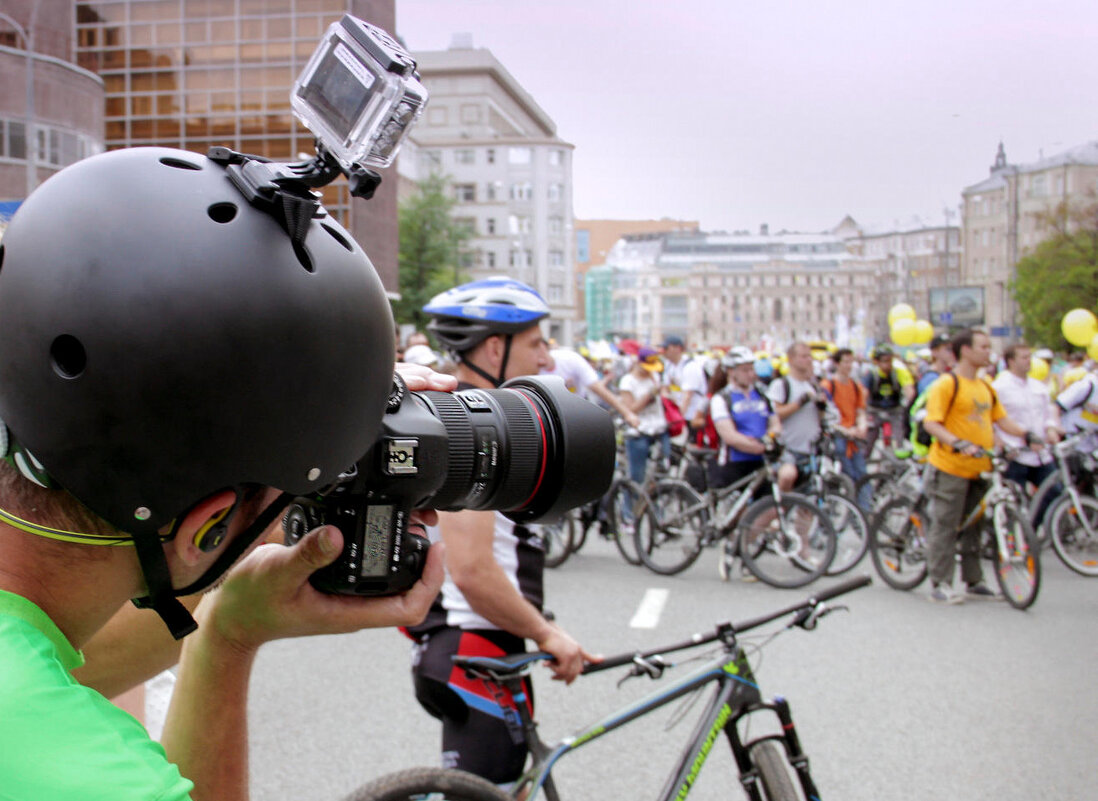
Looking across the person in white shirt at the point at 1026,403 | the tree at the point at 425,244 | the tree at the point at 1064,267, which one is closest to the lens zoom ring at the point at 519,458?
the person in white shirt at the point at 1026,403

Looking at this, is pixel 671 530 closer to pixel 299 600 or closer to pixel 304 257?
pixel 299 600

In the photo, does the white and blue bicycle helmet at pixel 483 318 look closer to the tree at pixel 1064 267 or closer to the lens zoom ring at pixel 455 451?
the lens zoom ring at pixel 455 451

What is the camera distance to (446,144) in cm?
8531

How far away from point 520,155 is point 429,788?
85843mm

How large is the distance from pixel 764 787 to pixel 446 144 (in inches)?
3378

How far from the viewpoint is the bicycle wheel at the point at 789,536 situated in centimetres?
824

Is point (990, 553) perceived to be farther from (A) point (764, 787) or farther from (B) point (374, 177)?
(B) point (374, 177)

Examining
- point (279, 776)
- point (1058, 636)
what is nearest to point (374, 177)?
point (279, 776)

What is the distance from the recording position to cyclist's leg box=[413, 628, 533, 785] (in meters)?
2.74

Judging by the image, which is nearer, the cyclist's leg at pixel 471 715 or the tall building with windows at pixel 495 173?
the cyclist's leg at pixel 471 715

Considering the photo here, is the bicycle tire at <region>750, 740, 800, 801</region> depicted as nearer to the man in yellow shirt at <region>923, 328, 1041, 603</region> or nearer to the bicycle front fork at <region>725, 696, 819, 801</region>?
the bicycle front fork at <region>725, 696, 819, 801</region>

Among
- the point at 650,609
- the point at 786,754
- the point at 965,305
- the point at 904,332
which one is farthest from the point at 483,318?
the point at 965,305

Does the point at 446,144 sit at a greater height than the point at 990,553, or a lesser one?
greater

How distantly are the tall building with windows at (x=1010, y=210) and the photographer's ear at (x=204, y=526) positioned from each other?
2688 cm
